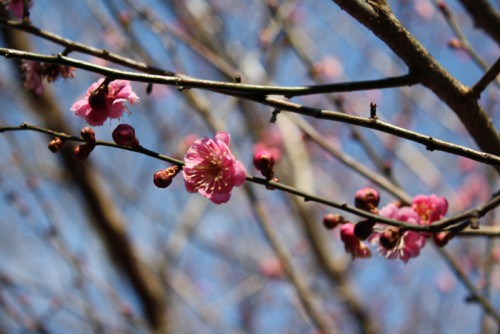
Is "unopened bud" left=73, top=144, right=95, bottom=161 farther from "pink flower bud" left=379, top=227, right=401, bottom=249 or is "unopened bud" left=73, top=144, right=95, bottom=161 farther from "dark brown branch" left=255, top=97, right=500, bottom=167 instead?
"pink flower bud" left=379, top=227, right=401, bottom=249

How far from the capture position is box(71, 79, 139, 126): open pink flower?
125 centimetres

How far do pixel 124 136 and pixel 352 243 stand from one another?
672 millimetres

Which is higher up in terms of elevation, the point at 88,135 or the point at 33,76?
the point at 33,76

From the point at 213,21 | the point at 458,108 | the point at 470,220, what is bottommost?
the point at 470,220

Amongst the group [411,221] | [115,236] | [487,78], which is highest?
[115,236]

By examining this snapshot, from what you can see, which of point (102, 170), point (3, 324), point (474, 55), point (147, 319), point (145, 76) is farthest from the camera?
point (102, 170)

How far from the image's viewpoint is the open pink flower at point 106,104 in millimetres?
1247

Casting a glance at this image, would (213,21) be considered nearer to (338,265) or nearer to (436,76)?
(338,265)

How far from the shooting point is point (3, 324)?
14.2 ft

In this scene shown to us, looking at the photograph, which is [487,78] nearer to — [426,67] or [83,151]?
[426,67]

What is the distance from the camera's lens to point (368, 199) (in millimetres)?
1334

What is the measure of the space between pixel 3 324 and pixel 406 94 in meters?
3.93

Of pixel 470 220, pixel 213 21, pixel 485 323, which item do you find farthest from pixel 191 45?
pixel 485 323

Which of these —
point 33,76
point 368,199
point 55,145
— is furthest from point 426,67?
point 33,76
